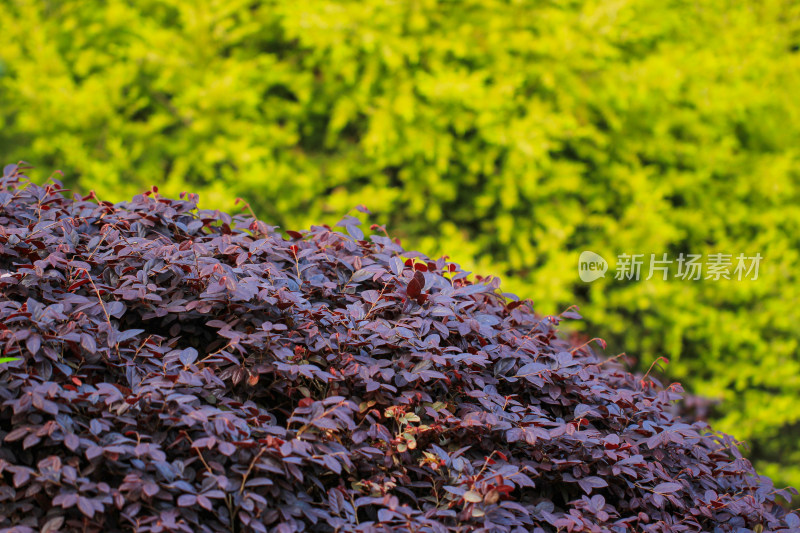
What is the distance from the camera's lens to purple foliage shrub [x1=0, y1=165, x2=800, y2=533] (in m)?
1.47

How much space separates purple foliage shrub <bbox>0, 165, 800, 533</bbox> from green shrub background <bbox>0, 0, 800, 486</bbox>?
214 cm

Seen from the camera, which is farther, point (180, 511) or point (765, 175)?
point (765, 175)

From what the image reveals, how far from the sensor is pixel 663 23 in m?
4.65

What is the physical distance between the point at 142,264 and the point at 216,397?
496 mm

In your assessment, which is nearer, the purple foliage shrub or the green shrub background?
the purple foliage shrub

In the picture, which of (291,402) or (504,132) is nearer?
(291,402)

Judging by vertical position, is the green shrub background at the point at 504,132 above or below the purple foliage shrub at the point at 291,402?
above

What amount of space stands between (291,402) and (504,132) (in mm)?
2909

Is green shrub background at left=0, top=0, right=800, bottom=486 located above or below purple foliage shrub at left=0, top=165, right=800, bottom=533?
above

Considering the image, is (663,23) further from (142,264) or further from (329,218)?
(142,264)

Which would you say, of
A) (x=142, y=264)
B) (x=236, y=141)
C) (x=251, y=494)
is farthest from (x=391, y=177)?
(x=251, y=494)

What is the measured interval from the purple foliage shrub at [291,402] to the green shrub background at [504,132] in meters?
2.14

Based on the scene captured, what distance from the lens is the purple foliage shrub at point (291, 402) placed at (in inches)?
58.1

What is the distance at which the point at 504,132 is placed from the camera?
423 centimetres
